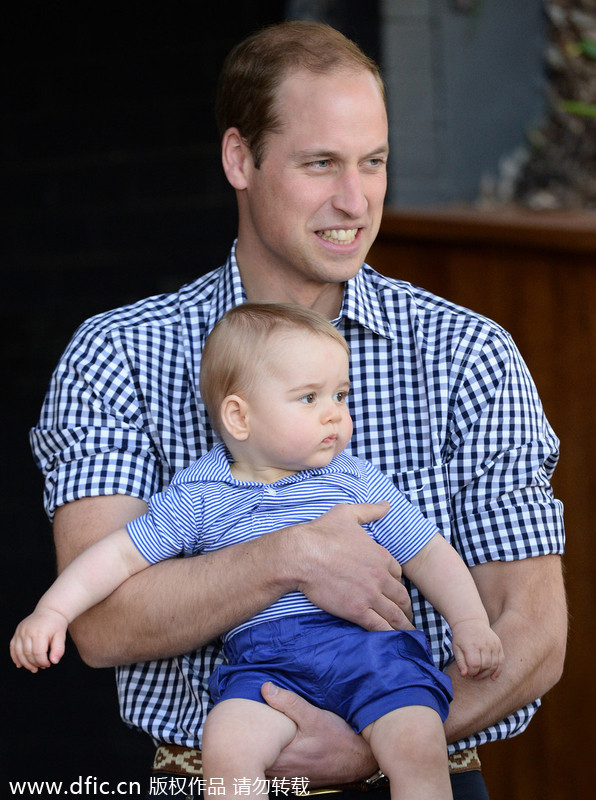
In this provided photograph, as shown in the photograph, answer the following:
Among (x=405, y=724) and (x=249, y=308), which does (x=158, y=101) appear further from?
(x=405, y=724)

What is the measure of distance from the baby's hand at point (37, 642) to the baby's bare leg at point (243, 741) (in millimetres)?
250

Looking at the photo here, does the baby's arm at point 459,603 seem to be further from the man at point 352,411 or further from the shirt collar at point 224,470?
the shirt collar at point 224,470

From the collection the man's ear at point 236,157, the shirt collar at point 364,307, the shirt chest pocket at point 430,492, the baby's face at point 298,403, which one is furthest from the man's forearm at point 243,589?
the man's ear at point 236,157

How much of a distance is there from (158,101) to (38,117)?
40cm

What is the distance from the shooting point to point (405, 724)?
1.65 m

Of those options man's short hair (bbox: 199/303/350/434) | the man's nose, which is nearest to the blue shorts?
man's short hair (bbox: 199/303/350/434)

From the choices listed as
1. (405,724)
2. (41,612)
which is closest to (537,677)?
(405,724)

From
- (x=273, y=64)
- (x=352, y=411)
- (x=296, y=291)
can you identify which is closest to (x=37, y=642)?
(x=352, y=411)

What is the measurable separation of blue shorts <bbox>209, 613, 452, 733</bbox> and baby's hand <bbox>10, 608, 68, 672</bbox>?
0.83ft

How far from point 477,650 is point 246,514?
41 cm

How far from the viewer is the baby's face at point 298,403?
1792mm

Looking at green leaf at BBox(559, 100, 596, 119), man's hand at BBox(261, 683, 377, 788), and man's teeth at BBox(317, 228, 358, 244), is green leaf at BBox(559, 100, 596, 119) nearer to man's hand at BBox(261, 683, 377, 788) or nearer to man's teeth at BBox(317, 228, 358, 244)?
man's teeth at BBox(317, 228, 358, 244)

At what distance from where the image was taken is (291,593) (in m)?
1.81

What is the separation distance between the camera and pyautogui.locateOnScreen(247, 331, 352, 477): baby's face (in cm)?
179
